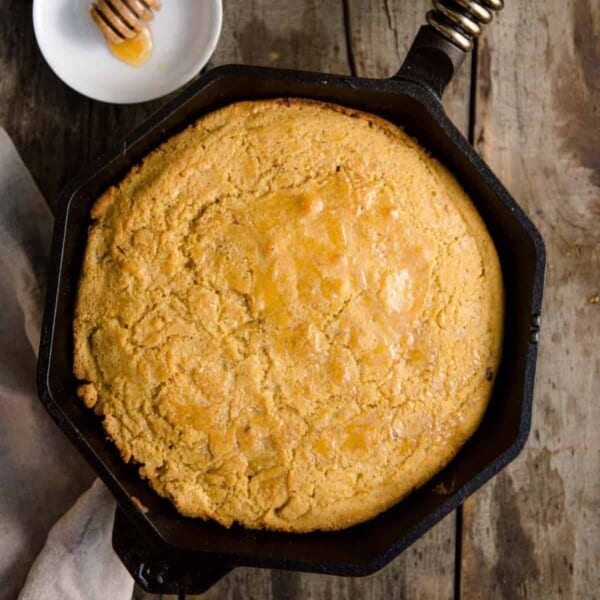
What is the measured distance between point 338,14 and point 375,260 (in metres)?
0.62

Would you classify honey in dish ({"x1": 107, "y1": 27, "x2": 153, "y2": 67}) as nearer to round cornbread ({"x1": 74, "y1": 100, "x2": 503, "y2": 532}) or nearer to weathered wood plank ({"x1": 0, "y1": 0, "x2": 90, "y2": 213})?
weathered wood plank ({"x1": 0, "y1": 0, "x2": 90, "y2": 213})

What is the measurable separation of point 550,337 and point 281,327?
2.14 feet

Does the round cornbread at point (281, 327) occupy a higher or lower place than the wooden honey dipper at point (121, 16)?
lower

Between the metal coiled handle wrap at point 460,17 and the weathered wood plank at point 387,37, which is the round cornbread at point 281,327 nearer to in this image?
the metal coiled handle wrap at point 460,17

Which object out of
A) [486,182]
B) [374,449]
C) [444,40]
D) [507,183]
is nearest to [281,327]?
[374,449]

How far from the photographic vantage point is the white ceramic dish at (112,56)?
157 cm

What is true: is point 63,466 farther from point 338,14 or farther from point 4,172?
point 338,14

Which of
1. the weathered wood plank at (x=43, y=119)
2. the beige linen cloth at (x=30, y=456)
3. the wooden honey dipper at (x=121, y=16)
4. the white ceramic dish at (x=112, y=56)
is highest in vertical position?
the wooden honey dipper at (x=121, y=16)

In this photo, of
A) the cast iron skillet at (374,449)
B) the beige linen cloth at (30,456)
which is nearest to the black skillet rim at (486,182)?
the cast iron skillet at (374,449)

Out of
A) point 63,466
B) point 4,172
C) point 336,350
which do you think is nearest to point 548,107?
point 336,350

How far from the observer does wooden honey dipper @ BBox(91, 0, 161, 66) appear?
150 centimetres

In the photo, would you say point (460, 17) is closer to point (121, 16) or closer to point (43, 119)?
point (121, 16)

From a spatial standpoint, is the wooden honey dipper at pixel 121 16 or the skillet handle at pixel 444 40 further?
the wooden honey dipper at pixel 121 16

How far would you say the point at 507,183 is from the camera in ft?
5.49
